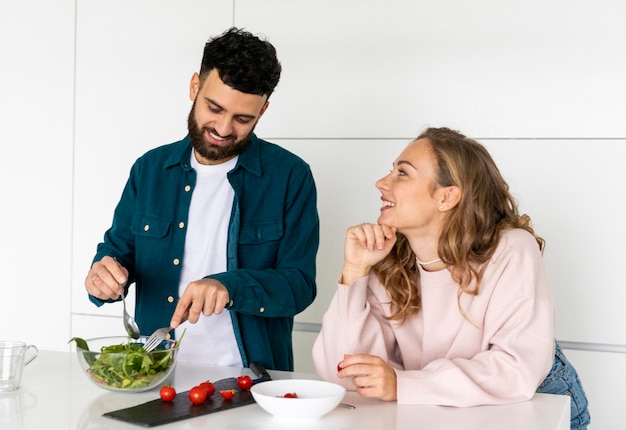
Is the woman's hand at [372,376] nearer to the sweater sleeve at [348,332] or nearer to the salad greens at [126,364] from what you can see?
the sweater sleeve at [348,332]

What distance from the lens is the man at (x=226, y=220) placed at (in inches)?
98.7

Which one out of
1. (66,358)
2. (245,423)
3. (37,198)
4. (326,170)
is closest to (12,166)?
(37,198)

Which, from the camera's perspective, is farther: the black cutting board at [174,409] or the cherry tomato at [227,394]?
the cherry tomato at [227,394]

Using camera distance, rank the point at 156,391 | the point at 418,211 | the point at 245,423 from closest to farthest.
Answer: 1. the point at 245,423
2. the point at 156,391
3. the point at 418,211

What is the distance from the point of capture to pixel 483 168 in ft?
7.71

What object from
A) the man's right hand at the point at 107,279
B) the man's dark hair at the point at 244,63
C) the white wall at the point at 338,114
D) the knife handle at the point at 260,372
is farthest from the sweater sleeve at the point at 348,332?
the white wall at the point at 338,114

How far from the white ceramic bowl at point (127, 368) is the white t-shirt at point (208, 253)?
0.47 metres

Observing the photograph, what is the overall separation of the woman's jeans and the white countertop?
0.20 m

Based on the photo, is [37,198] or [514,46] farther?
[37,198]

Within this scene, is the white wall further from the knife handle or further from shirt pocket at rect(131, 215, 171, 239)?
the knife handle

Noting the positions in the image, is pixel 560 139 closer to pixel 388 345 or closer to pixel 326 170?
pixel 326 170

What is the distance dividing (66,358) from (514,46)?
6.45ft

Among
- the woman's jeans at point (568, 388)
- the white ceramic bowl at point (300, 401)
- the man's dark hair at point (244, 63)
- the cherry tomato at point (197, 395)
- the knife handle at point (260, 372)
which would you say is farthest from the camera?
the man's dark hair at point (244, 63)

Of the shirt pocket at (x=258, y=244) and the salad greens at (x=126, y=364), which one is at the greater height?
the shirt pocket at (x=258, y=244)
